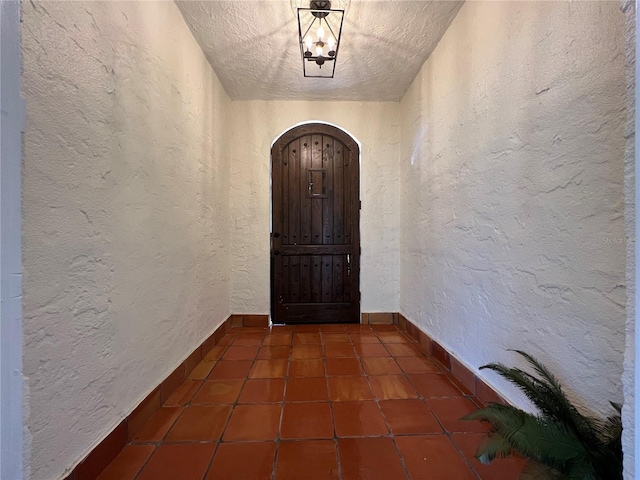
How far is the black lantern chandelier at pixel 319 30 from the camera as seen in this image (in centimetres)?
173

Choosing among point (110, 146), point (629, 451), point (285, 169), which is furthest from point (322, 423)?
point (285, 169)

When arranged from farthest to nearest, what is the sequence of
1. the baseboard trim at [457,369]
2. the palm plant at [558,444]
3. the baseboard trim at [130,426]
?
the baseboard trim at [457,369] → the baseboard trim at [130,426] → the palm plant at [558,444]

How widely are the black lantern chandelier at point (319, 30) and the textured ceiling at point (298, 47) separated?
0.06 metres

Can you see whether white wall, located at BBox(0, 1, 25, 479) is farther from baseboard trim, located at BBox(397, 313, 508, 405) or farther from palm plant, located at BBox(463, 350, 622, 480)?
baseboard trim, located at BBox(397, 313, 508, 405)

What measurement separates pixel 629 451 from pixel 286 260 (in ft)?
8.72

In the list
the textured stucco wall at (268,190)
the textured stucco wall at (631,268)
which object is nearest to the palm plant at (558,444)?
the textured stucco wall at (631,268)

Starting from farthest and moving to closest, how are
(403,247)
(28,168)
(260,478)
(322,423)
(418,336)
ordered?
(403,247), (418,336), (322,423), (260,478), (28,168)

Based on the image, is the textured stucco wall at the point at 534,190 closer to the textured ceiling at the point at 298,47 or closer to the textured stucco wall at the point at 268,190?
the textured ceiling at the point at 298,47

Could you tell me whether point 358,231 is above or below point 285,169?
below

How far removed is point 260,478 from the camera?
1.05 m

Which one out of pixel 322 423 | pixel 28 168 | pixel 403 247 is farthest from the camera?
pixel 403 247

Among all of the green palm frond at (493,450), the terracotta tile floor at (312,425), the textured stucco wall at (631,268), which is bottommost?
the terracotta tile floor at (312,425)

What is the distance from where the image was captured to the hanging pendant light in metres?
1.73

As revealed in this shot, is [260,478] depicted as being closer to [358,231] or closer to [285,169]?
[358,231]
